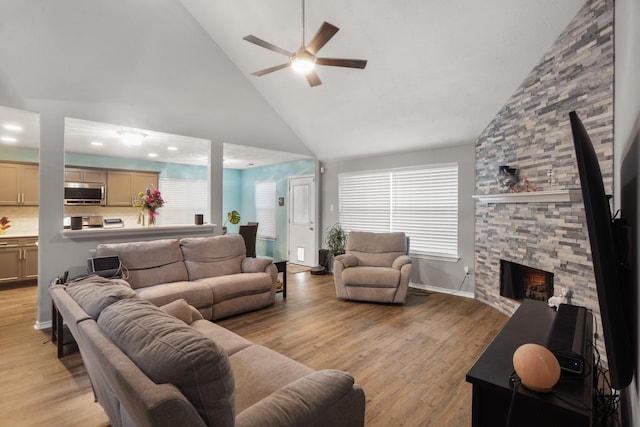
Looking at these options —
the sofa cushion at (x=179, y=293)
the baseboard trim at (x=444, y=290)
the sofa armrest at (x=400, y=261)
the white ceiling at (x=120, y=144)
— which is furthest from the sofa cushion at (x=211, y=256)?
the baseboard trim at (x=444, y=290)

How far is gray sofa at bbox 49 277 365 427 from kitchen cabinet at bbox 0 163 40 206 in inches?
204

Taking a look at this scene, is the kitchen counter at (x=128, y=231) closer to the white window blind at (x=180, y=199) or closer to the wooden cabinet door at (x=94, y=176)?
the white window blind at (x=180, y=199)

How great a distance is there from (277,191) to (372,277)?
4.18 meters

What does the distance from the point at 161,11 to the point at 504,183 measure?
5.09 meters

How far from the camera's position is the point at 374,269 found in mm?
4531

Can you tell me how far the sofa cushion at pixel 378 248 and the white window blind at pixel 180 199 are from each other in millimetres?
4141

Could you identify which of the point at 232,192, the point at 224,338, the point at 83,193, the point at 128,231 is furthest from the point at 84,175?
the point at 224,338

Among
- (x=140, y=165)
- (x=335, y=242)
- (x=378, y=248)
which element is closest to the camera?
(x=378, y=248)

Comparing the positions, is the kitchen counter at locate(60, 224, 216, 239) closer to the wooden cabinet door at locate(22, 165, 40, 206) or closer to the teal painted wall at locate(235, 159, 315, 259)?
the wooden cabinet door at locate(22, 165, 40, 206)

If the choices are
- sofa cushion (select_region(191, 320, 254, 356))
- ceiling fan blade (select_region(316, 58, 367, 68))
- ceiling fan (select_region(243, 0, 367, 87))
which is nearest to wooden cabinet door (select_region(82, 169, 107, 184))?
ceiling fan (select_region(243, 0, 367, 87))

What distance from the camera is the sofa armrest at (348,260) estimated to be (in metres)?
4.71

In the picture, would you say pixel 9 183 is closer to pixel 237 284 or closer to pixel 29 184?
pixel 29 184

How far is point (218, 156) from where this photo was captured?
16.7 ft

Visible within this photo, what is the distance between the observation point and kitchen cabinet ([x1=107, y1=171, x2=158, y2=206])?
21.7 feet
